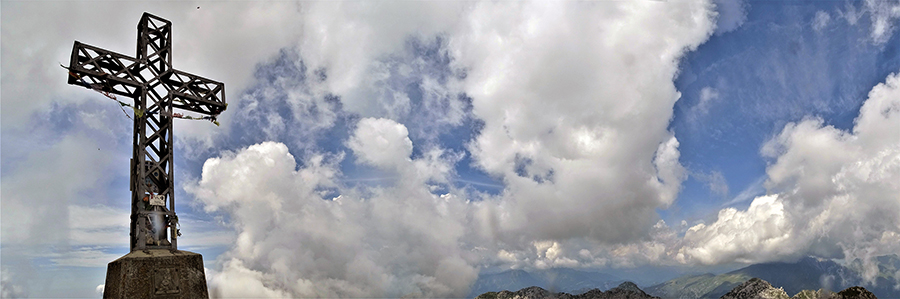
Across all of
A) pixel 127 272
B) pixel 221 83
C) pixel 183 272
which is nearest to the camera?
pixel 127 272

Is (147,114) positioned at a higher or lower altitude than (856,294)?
higher

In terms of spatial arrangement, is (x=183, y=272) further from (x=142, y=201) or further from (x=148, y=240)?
(x=142, y=201)

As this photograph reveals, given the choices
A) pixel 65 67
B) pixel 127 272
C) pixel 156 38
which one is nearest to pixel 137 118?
pixel 65 67

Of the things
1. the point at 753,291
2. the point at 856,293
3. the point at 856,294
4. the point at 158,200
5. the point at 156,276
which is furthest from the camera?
the point at 753,291

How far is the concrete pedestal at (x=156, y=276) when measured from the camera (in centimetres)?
1380

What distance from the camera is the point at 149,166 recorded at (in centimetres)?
1583

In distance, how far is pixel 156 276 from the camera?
567 inches

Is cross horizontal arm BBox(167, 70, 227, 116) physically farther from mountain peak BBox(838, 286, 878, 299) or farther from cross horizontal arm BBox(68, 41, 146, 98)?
mountain peak BBox(838, 286, 878, 299)

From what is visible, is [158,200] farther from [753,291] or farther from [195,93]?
[753,291]

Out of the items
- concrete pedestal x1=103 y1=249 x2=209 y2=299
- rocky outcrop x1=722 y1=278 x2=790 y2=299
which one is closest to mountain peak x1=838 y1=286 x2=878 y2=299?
rocky outcrop x1=722 y1=278 x2=790 y2=299

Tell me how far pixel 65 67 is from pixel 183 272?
26.0 ft

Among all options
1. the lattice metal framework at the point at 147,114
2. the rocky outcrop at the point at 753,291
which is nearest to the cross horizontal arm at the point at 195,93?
the lattice metal framework at the point at 147,114

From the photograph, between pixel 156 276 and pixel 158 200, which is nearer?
pixel 156 276

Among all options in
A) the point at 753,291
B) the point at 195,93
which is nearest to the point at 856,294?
the point at 753,291
